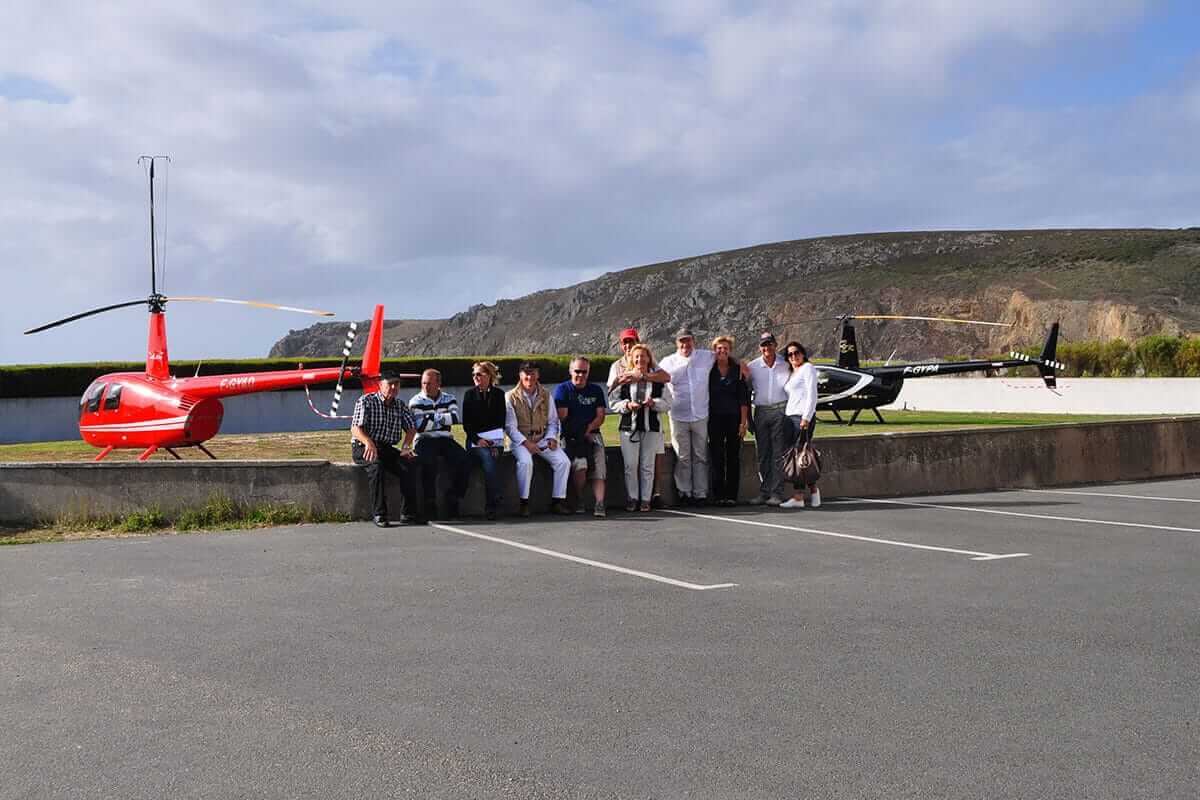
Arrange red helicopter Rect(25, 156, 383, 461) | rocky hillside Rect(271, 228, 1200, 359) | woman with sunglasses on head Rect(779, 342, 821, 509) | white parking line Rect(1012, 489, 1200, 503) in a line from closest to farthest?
1. woman with sunglasses on head Rect(779, 342, 821, 509)
2. white parking line Rect(1012, 489, 1200, 503)
3. red helicopter Rect(25, 156, 383, 461)
4. rocky hillside Rect(271, 228, 1200, 359)

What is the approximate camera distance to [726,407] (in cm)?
1232

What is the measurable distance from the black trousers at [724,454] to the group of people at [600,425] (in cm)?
1

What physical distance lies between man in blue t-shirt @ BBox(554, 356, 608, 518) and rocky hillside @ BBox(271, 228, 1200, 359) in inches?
2770

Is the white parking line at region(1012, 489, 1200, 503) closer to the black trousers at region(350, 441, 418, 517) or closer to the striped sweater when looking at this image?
the striped sweater

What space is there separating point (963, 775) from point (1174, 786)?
71 cm

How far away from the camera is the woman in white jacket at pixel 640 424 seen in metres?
11.8

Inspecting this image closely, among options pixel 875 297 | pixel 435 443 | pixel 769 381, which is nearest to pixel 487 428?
pixel 435 443

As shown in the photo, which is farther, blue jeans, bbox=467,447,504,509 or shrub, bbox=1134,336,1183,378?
shrub, bbox=1134,336,1183,378

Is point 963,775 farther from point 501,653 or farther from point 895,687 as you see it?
point 501,653

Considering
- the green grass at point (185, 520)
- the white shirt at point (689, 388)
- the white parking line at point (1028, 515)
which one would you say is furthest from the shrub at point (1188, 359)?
the green grass at point (185, 520)

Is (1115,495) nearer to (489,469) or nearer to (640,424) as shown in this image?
(640,424)

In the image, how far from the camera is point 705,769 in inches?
161

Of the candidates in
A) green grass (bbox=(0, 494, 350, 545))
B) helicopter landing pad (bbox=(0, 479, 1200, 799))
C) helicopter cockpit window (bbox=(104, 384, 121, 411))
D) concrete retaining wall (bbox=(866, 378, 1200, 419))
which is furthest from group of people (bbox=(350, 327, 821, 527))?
concrete retaining wall (bbox=(866, 378, 1200, 419))

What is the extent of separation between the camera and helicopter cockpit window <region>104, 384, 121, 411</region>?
19.7 metres
